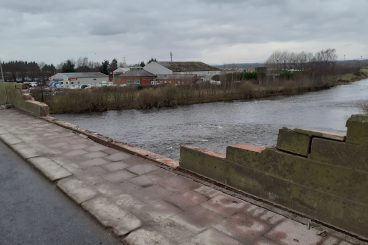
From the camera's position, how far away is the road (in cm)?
322

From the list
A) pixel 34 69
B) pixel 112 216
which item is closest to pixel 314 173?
pixel 112 216

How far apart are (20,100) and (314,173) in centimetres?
1102

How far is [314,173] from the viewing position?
330 cm

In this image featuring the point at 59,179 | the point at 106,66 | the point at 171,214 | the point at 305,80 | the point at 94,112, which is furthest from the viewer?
the point at 106,66

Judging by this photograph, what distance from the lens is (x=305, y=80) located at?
61.8 meters

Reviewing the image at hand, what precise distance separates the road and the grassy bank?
3354cm

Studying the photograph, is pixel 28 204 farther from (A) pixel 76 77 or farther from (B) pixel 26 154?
(A) pixel 76 77

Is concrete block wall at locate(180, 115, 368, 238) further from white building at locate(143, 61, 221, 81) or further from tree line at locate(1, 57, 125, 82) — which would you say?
tree line at locate(1, 57, 125, 82)

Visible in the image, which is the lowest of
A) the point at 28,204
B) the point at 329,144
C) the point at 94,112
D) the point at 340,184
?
the point at 94,112

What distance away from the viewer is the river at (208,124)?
1988 centimetres

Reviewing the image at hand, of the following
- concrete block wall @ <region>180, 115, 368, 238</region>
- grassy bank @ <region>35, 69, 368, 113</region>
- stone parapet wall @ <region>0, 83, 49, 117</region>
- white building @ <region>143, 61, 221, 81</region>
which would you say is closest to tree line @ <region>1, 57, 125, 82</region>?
white building @ <region>143, 61, 221, 81</region>

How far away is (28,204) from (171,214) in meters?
1.71

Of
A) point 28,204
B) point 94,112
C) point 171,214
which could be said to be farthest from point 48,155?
point 94,112

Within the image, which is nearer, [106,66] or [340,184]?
[340,184]
